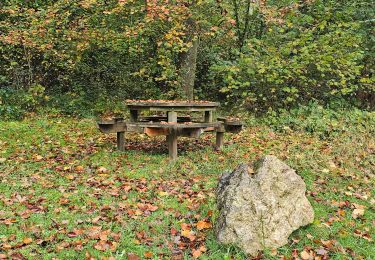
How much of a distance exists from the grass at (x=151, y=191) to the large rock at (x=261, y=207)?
0.46 ft

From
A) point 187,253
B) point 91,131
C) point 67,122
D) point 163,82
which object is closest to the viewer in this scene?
point 187,253

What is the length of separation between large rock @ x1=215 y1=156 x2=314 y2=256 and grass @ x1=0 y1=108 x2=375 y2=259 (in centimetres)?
14

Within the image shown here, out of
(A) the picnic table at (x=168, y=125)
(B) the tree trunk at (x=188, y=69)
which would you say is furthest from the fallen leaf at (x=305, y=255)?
(B) the tree trunk at (x=188, y=69)

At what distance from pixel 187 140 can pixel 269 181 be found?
4.75 meters

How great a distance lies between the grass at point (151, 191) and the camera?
4.41m

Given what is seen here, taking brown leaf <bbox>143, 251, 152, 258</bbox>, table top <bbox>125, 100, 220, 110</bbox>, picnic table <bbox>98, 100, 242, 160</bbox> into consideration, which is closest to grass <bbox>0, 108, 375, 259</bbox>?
brown leaf <bbox>143, 251, 152, 258</bbox>

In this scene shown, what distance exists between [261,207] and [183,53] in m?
8.26

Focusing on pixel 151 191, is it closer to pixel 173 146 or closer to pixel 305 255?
pixel 173 146

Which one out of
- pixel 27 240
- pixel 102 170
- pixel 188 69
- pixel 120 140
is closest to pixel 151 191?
pixel 102 170

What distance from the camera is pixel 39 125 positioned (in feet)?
34.7

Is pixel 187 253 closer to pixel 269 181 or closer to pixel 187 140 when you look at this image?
pixel 269 181

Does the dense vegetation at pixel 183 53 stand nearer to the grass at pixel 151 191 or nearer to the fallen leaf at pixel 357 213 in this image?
the grass at pixel 151 191

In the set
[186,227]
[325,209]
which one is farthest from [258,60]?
[186,227]

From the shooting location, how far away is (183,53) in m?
12.2
